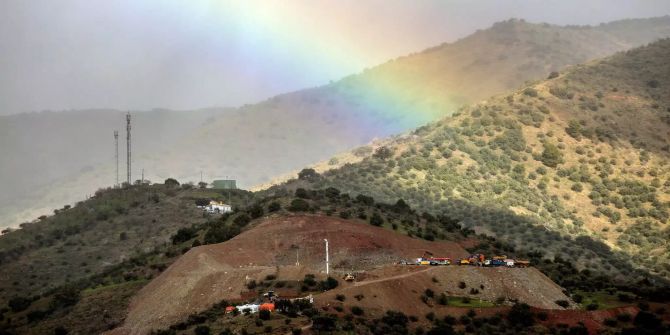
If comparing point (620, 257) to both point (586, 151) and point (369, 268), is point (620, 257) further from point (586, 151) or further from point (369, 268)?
point (369, 268)

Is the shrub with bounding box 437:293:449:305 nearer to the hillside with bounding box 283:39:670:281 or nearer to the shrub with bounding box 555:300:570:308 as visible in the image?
the shrub with bounding box 555:300:570:308

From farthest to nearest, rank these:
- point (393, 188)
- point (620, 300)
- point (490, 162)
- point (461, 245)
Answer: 1. point (490, 162)
2. point (393, 188)
3. point (461, 245)
4. point (620, 300)

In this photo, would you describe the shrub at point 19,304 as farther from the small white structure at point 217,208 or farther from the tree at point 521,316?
the tree at point 521,316

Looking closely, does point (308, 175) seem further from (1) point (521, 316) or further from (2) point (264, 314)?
(2) point (264, 314)

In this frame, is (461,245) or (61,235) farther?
(61,235)

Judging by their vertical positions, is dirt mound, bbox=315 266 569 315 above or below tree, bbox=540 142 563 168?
below

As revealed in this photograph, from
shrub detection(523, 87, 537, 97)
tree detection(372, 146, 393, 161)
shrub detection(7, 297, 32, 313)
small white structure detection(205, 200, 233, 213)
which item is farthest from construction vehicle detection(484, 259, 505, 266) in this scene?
shrub detection(523, 87, 537, 97)

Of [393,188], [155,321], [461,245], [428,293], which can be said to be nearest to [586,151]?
[393,188]
